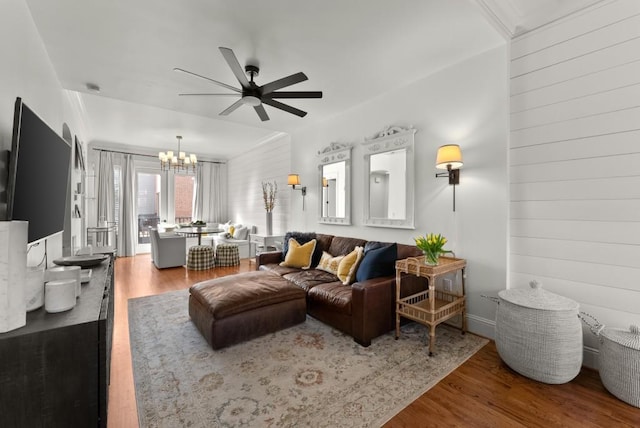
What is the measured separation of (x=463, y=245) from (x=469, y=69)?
6.09 feet

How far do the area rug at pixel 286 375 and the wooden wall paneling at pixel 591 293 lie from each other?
808 millimetres

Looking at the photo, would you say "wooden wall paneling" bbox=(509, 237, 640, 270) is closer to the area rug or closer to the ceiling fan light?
the area rug

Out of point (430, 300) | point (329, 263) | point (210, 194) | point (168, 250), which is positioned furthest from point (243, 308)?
point (210, 194)

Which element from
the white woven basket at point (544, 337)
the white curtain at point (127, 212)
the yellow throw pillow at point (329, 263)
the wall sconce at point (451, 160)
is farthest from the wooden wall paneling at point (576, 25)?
the white curtain at point (127, 212)

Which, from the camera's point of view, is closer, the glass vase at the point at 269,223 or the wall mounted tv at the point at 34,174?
the wall mounted tv at the point at 34,174

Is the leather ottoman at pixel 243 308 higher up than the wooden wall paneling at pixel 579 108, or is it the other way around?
the wooden wall paneling at pixel 579 108

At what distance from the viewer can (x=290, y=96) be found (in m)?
2.98

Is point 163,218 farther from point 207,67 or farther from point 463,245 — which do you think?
point 463,245

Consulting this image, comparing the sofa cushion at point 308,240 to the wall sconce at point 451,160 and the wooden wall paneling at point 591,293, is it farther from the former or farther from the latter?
the wooden wall paneling at point 591,293

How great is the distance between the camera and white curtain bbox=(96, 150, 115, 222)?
23.1 ft

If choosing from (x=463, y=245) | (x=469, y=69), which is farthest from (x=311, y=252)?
(x=469, y=69)

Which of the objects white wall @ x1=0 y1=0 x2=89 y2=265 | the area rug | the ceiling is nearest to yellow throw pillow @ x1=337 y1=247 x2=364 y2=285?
the area rug

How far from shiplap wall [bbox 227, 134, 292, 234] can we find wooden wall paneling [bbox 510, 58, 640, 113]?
384cm

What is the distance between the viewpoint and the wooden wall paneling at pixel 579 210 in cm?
206
